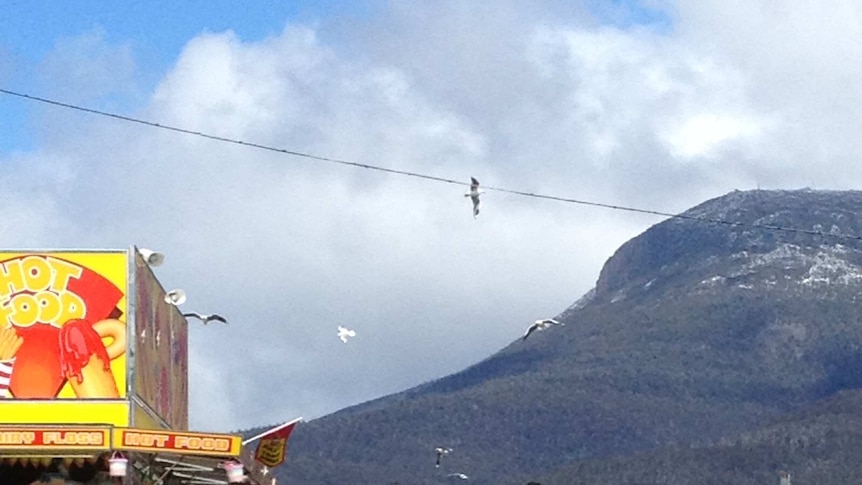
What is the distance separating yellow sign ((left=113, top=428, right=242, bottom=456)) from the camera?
79.9ft

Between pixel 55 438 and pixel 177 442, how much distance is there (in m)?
1.62

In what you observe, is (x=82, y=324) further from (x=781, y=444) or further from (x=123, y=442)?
(x=781, y=444)

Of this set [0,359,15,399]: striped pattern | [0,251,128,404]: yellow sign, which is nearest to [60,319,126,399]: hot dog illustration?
[0,251,128,404]: yellow sign

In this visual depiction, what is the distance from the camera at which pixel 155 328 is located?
31109 mm

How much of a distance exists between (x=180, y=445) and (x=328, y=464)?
152m

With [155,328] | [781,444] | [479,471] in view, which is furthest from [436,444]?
[155,328]

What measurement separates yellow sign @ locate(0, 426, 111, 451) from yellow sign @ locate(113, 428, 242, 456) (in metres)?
0.21

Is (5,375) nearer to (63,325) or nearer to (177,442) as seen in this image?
(63,325)

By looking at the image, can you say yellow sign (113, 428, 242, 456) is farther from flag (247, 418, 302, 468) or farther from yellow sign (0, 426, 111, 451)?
flag (247, 418, 302, 468)

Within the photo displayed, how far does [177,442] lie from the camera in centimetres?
2436

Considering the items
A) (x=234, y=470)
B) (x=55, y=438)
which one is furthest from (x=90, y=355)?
(x=234, y=470)

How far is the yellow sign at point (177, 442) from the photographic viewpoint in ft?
79.9

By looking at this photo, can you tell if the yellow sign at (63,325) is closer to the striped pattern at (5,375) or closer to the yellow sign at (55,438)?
the striped pattern at (5,375)

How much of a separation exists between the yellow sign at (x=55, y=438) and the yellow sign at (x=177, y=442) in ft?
0.69
